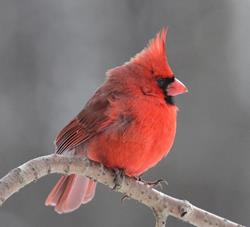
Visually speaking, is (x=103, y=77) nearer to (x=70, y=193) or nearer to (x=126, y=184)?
(x=70, y=193)

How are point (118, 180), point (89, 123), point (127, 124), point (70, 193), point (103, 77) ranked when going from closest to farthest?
point (118, 180) → point (127, 124) → point (89, 123) → point (70, 193) → point (103, 77)

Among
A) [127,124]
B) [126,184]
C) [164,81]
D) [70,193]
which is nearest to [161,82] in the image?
[164,81]

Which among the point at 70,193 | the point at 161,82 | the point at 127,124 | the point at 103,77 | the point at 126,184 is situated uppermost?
the point at 103,77

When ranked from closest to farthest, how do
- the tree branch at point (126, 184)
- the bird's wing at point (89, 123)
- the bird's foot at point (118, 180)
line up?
the tree branch at point (126, 184)
the bird's foot at point (118, 180)
the bird's wing at point (89, 123)

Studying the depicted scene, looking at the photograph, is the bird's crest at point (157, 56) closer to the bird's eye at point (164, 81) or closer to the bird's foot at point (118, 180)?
the bird's eye at point (164, 81)

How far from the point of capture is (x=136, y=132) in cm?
332

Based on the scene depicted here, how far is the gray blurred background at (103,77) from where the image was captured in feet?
18.4

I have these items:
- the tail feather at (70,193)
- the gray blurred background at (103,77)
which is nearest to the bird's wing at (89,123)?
the tail feather at (70,193)

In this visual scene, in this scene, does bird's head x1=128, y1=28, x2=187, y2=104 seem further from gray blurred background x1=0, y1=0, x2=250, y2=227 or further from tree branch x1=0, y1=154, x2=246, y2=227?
gray blurred background x1=0, y1=0, x2=250, y2=227

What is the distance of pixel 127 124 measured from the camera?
3.35 metres

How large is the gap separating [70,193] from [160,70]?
71 centimetres

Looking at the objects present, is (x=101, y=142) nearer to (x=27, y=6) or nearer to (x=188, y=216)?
(x=188, y=216)

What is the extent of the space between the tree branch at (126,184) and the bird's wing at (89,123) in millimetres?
263

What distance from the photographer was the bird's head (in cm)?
353
